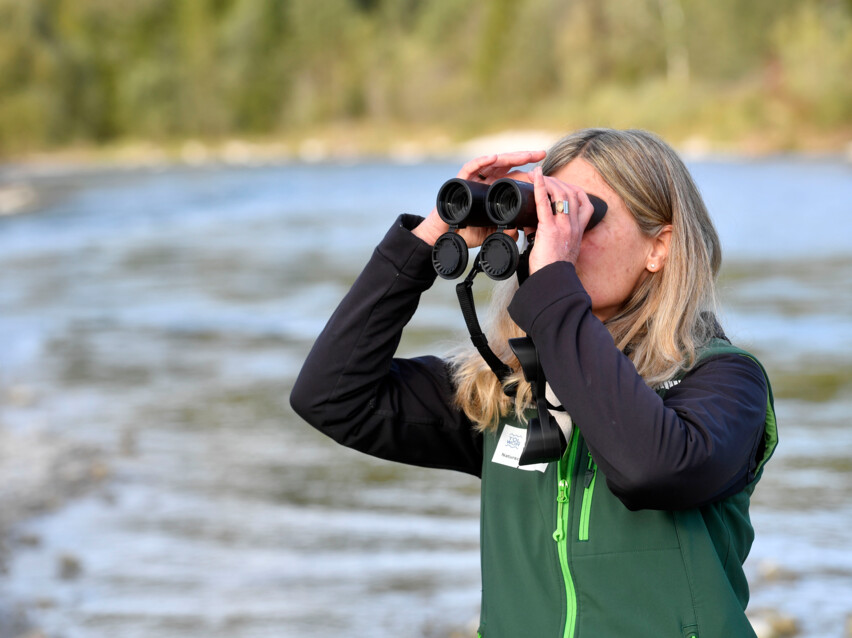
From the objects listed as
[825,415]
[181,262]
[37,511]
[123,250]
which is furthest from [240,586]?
[123,250]

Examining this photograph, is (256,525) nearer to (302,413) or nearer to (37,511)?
(37,511)

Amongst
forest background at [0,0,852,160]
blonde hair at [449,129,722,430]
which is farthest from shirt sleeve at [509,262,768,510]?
forest background at [0,0,852,160]

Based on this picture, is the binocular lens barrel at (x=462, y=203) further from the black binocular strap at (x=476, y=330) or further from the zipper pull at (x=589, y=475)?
the zipper pull at (x=589, y=475)

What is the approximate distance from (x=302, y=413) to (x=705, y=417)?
720 millimetres

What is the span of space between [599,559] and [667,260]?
1.64 ft

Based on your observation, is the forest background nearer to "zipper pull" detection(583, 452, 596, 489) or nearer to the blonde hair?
the blonde hair

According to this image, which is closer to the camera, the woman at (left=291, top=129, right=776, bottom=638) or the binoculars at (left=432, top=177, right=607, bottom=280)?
the woman at (left=291, top=129, right=776, bottom=638)

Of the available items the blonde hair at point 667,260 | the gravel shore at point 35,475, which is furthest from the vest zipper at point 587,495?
the gravel shore at point 35,475

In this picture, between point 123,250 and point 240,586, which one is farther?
point 123,250

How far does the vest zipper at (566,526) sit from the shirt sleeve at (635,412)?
94mm

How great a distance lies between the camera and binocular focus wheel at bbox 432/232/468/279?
1.75 meters

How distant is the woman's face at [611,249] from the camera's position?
1793mm

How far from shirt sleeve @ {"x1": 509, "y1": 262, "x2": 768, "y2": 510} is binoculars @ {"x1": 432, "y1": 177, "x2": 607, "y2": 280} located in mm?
64

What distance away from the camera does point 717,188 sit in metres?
25.9
